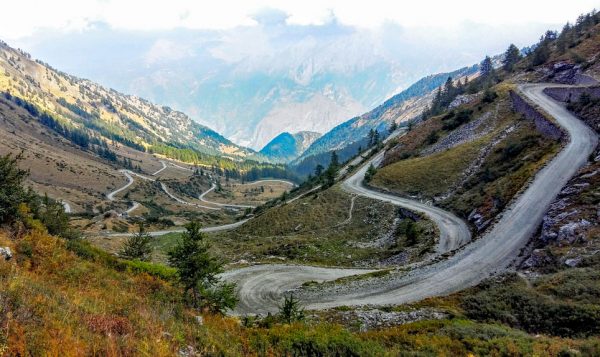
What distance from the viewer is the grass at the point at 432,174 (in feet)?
223

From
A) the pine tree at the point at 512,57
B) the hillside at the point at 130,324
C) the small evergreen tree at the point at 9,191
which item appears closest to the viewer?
the hillside at the point at 130,324

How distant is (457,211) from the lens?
5497 centimetres

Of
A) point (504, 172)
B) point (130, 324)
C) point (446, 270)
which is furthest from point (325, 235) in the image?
point (130, 324)

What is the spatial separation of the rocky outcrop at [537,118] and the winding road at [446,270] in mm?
5168

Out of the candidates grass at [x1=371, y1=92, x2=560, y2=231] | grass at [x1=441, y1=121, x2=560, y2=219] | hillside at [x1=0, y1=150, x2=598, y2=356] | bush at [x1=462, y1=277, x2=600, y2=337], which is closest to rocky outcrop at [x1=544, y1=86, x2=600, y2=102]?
grass at [x1=371, y1=92, x2=560, y2=231]

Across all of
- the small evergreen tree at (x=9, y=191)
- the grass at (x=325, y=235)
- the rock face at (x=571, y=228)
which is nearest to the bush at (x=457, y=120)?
the grass at (x=325, y=235)

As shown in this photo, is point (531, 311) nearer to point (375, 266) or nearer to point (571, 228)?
point (571, 228)

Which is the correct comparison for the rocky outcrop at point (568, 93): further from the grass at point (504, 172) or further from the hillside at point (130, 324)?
the hillside at point (130, 324)

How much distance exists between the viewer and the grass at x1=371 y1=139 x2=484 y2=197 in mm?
67838

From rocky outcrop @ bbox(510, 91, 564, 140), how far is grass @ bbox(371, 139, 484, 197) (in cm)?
1021

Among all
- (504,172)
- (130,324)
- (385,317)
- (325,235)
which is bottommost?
(325,235)

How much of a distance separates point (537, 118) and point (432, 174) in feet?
69.5

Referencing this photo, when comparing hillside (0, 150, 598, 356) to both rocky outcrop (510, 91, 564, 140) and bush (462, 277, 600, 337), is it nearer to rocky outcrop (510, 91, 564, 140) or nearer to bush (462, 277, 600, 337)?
bush (462, 277, 600, 337)

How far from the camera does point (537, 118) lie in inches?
2542
